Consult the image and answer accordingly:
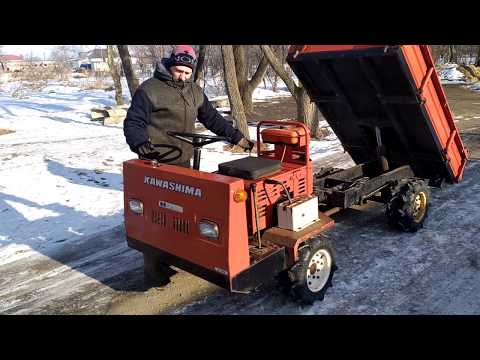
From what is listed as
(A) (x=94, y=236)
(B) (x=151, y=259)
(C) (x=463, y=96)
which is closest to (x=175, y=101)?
(B) (x=151, y=259)

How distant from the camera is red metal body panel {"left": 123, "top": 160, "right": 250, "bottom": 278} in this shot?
3088mm

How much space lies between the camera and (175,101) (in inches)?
154

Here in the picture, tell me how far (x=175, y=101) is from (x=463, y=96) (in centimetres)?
1879

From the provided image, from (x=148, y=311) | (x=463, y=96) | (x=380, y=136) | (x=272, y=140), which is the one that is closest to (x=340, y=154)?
(x=380, y=136)

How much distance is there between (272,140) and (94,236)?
271 cm

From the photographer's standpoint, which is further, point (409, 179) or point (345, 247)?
point (409, 179)

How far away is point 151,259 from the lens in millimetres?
3996

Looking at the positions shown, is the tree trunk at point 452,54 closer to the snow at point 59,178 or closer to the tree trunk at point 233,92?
the snow at point 59,178

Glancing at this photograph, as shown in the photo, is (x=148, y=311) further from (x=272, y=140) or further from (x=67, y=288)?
(x=272, y=140)

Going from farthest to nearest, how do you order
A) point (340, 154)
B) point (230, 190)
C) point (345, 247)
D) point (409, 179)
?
point (340, 154), point (409, 179), point (345, 247), point (230, 190)

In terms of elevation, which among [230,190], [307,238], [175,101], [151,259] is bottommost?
[151,259]

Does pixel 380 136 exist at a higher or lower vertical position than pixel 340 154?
higher

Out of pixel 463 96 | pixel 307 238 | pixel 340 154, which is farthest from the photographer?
pixel 463 96

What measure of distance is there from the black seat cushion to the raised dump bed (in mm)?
1760
